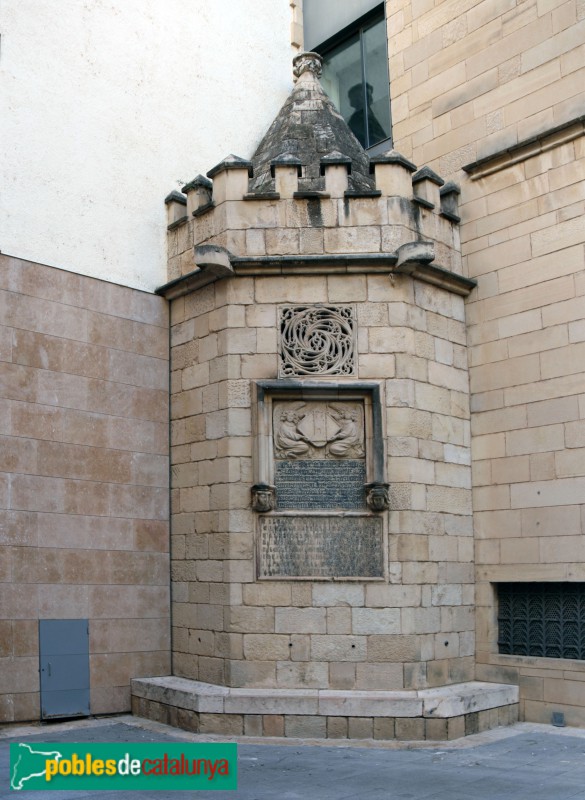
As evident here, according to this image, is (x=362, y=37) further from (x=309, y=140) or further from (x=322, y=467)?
(x=322, y=467)

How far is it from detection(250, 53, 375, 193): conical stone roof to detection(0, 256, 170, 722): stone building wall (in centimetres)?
224

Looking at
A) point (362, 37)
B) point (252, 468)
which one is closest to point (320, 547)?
point (252, 468)

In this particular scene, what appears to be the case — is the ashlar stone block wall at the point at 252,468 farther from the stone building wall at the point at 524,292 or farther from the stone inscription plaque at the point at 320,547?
the stone building wall at the point at 524,292

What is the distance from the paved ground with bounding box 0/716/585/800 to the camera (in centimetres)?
668

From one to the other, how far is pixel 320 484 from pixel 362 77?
6349 millimetres

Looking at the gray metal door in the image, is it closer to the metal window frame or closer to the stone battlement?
the stone battlement

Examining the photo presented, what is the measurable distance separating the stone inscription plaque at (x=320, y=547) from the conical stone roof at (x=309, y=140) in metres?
3.59

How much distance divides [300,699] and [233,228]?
4.85 m

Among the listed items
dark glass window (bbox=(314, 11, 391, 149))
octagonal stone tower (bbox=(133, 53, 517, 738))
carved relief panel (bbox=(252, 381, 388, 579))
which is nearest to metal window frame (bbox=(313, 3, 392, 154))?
dark glass window (bbox=(314, 11, 391, 149))

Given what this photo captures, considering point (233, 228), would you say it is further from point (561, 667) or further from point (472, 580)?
point (561, 667)

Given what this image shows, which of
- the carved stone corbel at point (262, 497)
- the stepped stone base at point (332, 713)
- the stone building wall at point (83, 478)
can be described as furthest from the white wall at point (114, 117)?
the stepped stone base at point (332, 713)

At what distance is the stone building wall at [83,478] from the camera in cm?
922

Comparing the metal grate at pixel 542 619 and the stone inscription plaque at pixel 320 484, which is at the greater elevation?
the stone inscription plaque at pixel 320 484

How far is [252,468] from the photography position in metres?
9.46
